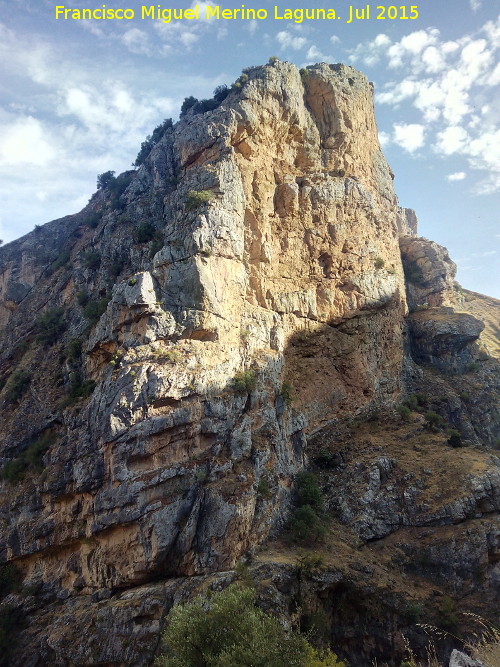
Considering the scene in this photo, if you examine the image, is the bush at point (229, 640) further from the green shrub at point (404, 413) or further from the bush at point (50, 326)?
the bush at point (50, 326)

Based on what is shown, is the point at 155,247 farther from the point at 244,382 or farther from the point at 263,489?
the point at 263,489

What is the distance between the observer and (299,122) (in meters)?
37.1

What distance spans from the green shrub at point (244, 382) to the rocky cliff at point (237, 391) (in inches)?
6.3

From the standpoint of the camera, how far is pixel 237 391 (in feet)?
88.5

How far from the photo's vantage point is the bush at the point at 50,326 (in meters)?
39.0

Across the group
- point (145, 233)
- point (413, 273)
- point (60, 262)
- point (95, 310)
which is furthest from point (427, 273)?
point (60, 262)

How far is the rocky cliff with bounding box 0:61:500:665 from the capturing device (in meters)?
22.4

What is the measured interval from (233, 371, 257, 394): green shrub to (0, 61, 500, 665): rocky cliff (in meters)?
0.16

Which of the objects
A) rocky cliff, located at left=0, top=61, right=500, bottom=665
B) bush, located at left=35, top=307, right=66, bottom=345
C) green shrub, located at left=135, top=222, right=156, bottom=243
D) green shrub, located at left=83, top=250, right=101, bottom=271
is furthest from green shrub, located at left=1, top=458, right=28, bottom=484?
green shrub, located at left=135, top=222, right=156, bottom=243

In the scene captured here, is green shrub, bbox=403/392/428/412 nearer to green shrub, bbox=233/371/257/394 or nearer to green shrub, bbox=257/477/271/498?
green shrub, bbox=233/371/257/394

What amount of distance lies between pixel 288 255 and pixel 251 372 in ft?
37.4

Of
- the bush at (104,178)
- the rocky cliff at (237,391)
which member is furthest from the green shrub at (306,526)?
the bush at (104,178)

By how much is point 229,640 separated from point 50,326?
1230 inches

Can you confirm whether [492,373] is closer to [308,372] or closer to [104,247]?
[308,372]
